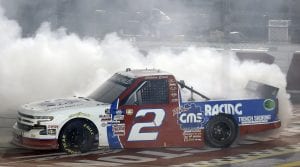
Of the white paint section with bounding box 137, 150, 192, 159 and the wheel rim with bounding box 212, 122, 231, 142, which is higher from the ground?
the wheel rim with bounding box 212, 122, 231, 142

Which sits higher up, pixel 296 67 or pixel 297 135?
pixel 296 67

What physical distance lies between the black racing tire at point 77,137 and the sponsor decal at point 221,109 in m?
1.80

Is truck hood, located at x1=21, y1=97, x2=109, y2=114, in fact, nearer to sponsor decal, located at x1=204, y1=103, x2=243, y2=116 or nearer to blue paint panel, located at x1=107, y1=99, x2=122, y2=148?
blue paint panel, located at x1=107, y1=99, x2=122, y2=148

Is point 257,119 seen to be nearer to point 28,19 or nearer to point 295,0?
point 28,19

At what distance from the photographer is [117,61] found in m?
14.2

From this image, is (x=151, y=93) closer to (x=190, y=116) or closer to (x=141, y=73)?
(x=141, y=73)

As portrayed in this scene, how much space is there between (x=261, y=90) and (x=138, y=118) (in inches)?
93.8

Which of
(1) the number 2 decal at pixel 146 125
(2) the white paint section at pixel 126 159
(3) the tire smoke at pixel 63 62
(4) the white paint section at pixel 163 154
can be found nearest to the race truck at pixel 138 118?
(1) the number 2 decal at pixel 146 125

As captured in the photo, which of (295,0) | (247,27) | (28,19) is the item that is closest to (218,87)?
(28,19)

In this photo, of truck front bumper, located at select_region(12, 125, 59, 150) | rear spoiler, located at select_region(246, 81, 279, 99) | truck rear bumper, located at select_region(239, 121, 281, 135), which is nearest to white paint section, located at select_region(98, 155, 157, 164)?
truck front bumper, located at select_region(12, 125, 59, 150)

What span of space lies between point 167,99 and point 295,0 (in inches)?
644

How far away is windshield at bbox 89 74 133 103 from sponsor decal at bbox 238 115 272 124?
1.90 meters

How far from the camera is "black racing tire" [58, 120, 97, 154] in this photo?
375 inches

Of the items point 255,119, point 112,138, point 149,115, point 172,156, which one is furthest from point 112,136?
point 255,119
